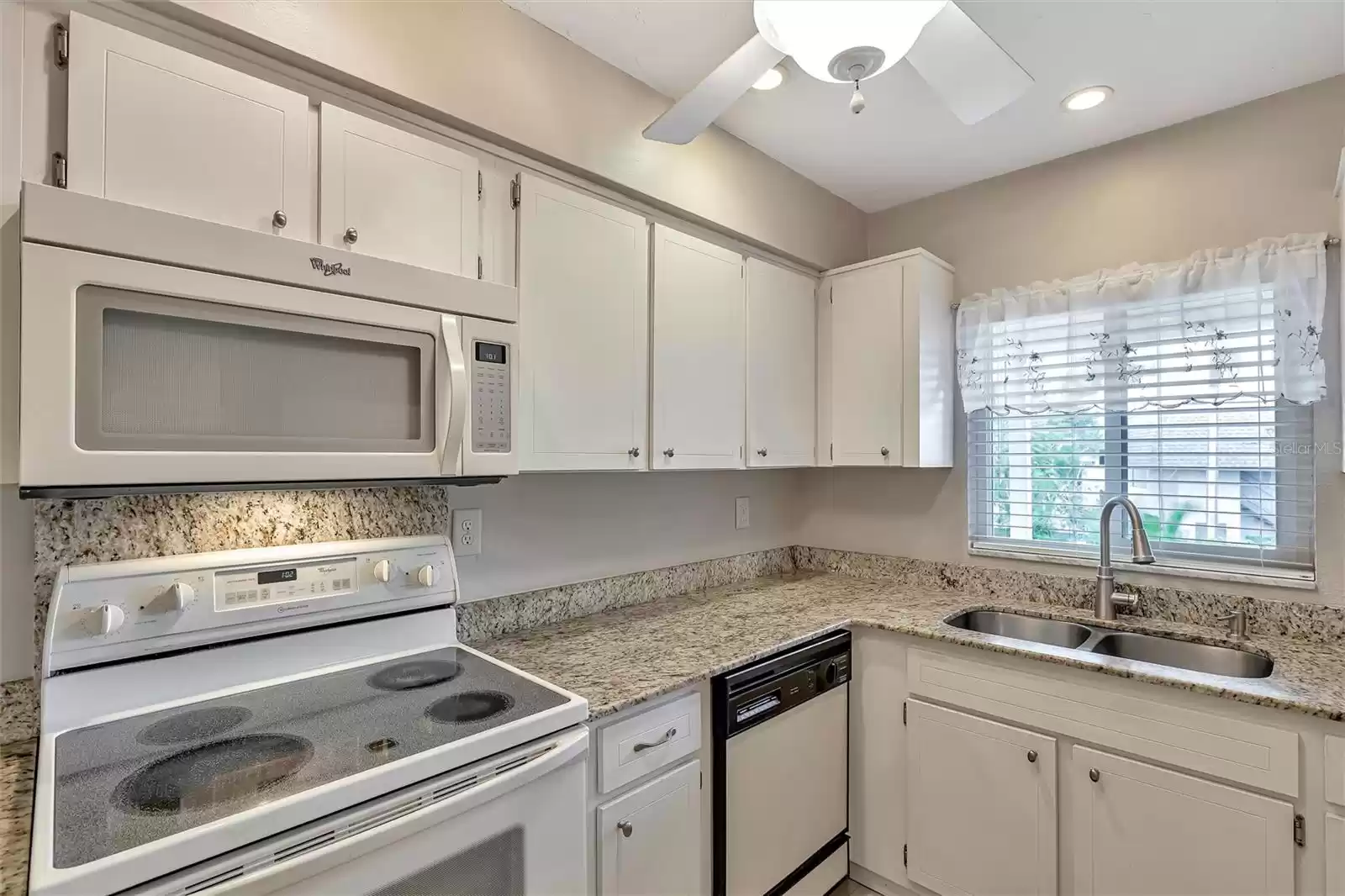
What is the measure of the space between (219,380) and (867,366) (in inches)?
83.3

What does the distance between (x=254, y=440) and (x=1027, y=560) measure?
Answer: 2.45 metres

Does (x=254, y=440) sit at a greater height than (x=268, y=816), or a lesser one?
greater

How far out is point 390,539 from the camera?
5.08ft

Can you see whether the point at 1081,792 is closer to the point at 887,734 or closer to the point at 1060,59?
the point at 887,734

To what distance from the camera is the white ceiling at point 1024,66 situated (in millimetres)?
1606

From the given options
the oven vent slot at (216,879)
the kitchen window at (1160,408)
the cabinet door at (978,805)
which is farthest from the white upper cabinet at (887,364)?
the oven vent slot at (216,879)

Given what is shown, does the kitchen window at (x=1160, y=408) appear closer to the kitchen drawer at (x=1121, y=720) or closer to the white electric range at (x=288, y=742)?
the kitchen drawer at (x=1121, y=720)

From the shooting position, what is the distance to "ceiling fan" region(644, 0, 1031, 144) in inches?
43.8

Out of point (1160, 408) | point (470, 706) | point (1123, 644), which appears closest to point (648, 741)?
point (470, 706)

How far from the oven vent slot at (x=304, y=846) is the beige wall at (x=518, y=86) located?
A: 138 cm

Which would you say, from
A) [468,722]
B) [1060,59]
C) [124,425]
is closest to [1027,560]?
[1060,59]

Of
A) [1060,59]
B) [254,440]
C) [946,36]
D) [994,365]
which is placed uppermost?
[1060,59]

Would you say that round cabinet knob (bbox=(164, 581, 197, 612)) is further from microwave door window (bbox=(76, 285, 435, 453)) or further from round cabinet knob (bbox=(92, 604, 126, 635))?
microwave door window (bbox=(76, 285, 435, 453))

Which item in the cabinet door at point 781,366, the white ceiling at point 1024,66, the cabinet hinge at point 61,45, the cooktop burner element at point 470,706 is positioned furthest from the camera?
the cabinet door at point 781,366
